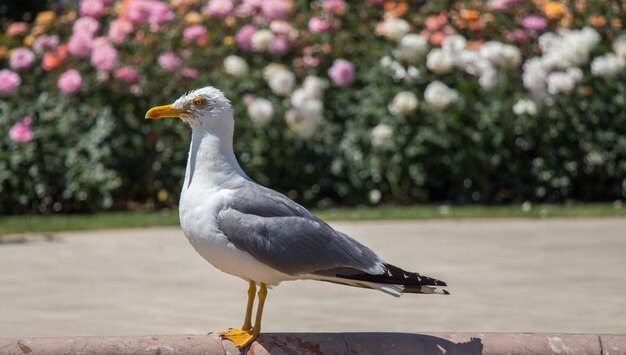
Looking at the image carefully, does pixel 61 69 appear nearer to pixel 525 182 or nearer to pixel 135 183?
pixel 135 183

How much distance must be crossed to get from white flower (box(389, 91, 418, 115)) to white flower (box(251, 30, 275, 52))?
1.42m

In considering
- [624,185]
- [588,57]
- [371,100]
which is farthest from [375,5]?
[624,185]

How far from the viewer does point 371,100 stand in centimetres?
1171

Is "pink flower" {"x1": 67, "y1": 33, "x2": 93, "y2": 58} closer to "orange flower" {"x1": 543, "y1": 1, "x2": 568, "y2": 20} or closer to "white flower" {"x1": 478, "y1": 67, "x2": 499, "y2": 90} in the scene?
"white flower" {"x1": 478, "y1": 67, "x2": 499, "y2": 90}

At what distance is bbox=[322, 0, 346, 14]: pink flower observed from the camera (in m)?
12.3

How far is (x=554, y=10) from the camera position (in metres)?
12.6

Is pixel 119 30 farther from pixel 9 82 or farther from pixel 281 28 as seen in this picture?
pixel 281 28

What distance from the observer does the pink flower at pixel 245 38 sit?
1187 centimetres

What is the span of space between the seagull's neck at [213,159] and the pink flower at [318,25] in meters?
7.87

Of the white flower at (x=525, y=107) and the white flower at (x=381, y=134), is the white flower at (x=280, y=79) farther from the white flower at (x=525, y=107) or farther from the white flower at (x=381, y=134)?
the white flower at (x=525, y=107)

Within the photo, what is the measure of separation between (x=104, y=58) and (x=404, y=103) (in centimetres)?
288

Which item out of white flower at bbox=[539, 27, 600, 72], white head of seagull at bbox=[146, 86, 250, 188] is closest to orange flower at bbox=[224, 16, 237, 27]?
white flower at bbox=[539, 27, 600, 72]

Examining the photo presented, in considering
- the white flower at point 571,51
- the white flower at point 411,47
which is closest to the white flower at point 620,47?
the white flower at point 571,51

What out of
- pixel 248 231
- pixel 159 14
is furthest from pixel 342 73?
pixel 248 231
